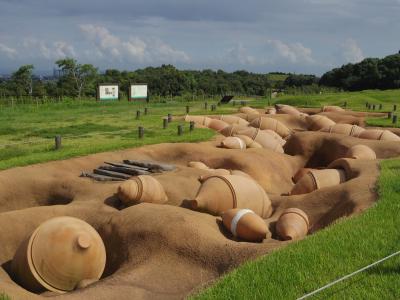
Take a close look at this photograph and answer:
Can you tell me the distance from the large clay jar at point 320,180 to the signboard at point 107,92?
110 ft

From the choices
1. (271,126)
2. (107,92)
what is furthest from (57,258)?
(107,92)

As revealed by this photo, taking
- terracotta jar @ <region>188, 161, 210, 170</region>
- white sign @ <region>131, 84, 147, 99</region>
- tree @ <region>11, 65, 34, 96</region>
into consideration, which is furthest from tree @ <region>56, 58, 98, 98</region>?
terracotta jar @ <region>188, 161, 210, 170</region>

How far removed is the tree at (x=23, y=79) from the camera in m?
62.5

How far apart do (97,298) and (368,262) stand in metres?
4.84

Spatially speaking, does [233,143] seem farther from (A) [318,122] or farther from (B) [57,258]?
(B) [57,258]

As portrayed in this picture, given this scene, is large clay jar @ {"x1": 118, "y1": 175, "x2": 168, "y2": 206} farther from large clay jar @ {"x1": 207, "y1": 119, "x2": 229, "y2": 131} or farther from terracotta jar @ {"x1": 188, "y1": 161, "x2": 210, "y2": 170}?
large clay jar @ {"x1": 207, "y1": 119, "x2": 229, "y2": 131}

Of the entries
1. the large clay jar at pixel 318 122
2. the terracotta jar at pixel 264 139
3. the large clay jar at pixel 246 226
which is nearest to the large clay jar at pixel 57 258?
the large clay jar at pixel 246 226

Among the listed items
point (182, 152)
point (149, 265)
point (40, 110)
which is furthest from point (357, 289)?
point (40, 110)

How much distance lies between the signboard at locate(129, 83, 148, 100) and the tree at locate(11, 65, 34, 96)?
817 inches

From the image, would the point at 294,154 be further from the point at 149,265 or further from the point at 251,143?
the point at 149,265

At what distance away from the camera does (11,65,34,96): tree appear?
205ft

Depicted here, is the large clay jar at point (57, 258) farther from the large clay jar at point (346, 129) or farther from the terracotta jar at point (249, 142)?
the large clay jar at point (346, 129)

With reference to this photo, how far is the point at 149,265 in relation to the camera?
32.2 ft

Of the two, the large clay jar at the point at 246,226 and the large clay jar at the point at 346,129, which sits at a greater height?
Answer: the large clay jar at the point at 346,129
